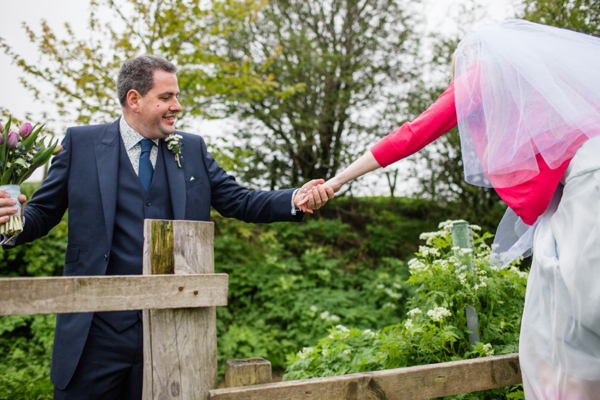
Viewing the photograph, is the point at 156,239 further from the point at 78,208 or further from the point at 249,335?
the point at 249,335

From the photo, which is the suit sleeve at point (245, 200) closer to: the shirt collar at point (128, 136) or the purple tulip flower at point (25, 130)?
the shirt collar at point (128, 136)

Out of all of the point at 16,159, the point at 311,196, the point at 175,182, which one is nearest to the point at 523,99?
the point at 311,196

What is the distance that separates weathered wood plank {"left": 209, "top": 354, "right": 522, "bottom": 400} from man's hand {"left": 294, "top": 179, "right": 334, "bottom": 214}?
3.33 ft

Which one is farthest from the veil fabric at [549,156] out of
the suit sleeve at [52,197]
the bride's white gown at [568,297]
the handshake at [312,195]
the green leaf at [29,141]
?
the suit sleeve at [52,197]

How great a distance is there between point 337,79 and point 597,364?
7.40m

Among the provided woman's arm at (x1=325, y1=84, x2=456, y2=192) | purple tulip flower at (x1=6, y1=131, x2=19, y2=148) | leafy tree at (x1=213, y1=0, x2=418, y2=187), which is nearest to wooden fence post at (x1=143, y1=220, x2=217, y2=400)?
purple tulip flower at (x1=6, y1=131, x2=19, y2=148)

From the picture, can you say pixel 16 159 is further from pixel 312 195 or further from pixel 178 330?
pixel 312 195

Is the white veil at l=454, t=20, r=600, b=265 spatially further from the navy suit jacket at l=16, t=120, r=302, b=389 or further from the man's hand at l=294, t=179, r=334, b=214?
the navy suit jacket at l=16, t=120, r=302, b=389

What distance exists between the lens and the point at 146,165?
8.34 ft

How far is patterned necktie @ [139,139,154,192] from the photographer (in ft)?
8.19

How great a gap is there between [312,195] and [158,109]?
3.08ft

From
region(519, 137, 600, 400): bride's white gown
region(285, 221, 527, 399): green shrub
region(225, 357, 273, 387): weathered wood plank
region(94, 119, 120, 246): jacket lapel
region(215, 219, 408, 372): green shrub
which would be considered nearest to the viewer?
region(519, 137, 600, 400): bride's white gown

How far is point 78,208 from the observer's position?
233cm

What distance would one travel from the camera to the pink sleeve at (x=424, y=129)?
89.1 inches
